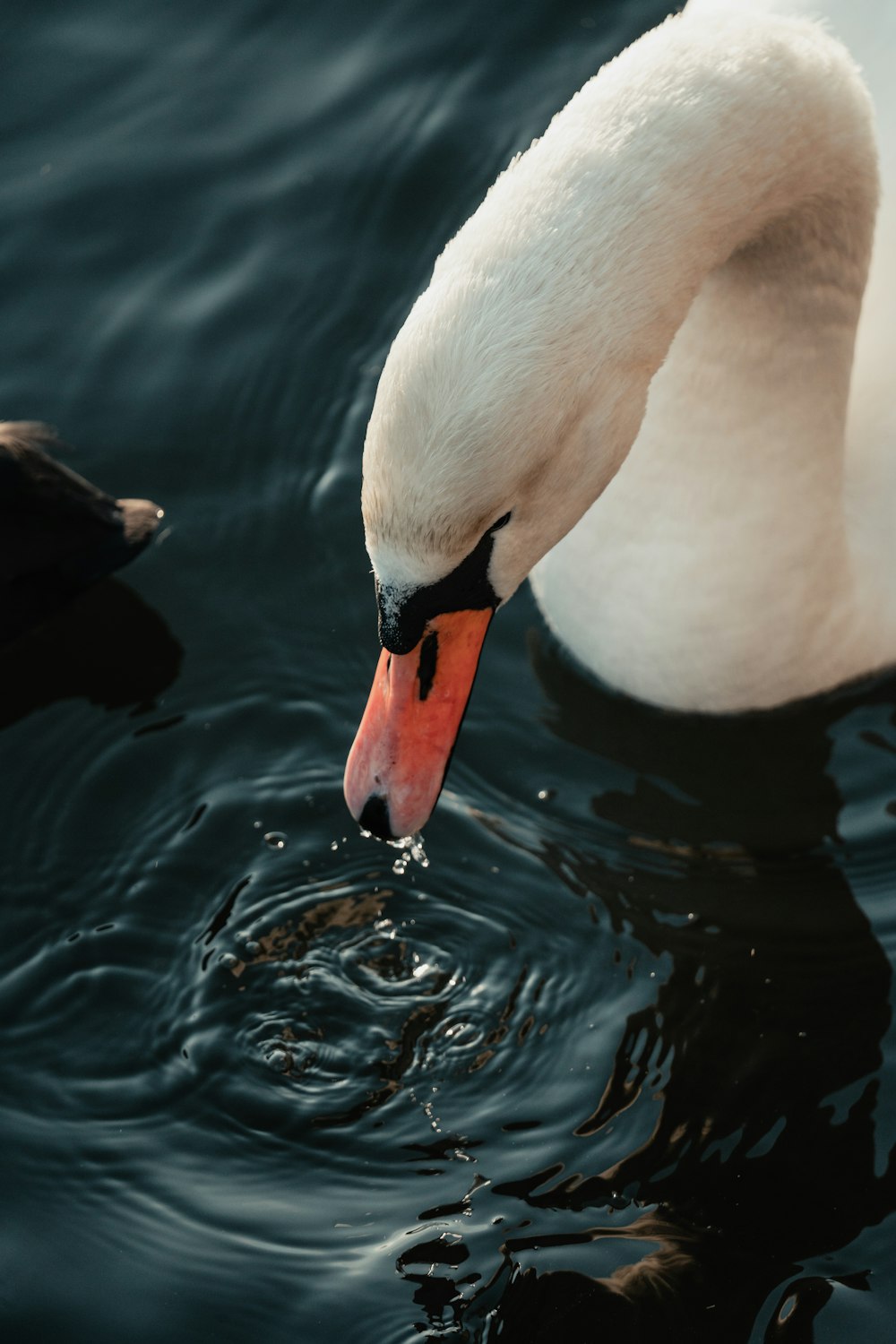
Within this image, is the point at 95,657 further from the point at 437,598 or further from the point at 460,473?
the point at 460,473

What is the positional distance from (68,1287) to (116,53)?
17.3 ft

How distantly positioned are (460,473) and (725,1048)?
207cm

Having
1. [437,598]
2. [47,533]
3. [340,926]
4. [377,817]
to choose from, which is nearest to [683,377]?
[437,598]

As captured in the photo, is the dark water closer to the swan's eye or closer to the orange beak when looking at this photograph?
the orange beak

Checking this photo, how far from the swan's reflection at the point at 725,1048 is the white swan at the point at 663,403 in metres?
0.21

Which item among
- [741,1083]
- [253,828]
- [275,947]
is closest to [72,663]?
[253,828]

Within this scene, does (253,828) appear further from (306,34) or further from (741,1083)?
(306,34)

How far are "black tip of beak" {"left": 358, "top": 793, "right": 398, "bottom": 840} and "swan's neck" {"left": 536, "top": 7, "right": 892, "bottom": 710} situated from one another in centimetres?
116

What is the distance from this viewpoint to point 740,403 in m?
4.94

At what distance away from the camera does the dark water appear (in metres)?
4.38

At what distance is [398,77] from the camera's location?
25.0 ft

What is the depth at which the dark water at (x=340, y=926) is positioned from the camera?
4.38 m

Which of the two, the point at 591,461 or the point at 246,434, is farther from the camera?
the point at 246,434

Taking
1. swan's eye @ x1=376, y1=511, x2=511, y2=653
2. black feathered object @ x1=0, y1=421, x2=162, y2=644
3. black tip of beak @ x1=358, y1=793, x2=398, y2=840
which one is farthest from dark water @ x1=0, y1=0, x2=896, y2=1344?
swan's eye @ x1=376, y1=511, x2=511, y2=653
